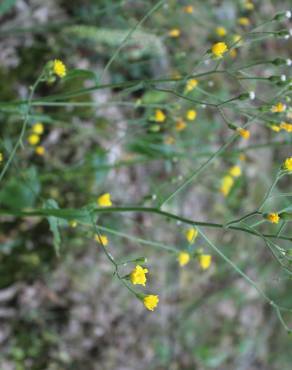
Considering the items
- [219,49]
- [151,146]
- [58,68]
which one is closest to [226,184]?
[151,146]

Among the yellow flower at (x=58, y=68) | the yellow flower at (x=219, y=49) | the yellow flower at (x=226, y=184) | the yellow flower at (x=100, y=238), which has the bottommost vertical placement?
the yellow flower at (x=226, y=184)

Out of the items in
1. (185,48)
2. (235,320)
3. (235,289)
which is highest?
(185,48)

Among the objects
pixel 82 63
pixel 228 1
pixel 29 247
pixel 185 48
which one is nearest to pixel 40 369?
pixel 29 247

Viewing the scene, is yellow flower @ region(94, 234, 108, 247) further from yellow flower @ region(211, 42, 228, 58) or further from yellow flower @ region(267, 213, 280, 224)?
yellow flower @ region(211, 42, 228, 58)

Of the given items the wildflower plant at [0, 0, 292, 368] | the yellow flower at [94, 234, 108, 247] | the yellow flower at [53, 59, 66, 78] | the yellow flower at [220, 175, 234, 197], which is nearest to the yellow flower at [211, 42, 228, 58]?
the wildflower plant at [0, 0, 292, 368]

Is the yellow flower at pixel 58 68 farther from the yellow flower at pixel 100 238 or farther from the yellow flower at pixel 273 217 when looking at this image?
the yellow flower at pixel 273 217

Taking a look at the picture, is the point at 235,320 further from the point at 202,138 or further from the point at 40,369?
the point at 40,369

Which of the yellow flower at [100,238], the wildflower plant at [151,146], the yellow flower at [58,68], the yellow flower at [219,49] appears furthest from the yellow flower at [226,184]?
the yellow flower at [58,68]

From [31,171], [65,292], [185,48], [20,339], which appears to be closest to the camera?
[31,171]
